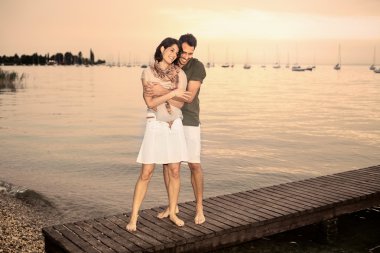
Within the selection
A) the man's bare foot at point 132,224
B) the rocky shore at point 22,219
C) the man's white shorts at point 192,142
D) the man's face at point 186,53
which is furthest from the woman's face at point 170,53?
the rocky shore at point 22,219

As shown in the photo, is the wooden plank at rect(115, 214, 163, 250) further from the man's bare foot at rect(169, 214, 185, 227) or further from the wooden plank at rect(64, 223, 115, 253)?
the wooden plank at rect(64, 223, 115, 253)

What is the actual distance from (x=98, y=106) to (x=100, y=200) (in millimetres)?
36084

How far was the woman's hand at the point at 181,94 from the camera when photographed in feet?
18.8

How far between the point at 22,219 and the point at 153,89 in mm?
5901

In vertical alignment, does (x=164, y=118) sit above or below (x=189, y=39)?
below

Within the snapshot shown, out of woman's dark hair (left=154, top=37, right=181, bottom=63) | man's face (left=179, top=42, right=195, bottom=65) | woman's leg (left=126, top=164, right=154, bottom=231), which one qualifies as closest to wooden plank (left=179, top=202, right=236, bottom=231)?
woman's leg (left=126, top=164, right=154, bottom=231)

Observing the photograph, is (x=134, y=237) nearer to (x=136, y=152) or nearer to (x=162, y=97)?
(x=162, y=97)

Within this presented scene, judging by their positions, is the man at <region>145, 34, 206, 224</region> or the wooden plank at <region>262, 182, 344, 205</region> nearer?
the man at <region>145, 34, 206, 224</region>

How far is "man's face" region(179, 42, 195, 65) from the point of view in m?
5.79

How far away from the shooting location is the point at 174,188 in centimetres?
625

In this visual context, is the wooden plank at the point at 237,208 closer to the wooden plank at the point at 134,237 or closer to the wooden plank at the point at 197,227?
the wooden plank at the point at 197,227

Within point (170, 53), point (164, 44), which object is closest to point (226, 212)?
point (170, 53)

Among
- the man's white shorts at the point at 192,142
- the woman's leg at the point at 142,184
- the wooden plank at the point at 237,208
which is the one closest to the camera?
the woman's leg at the point at 142,184

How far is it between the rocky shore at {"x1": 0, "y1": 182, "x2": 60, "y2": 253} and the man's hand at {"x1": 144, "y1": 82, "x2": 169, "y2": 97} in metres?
3.80
